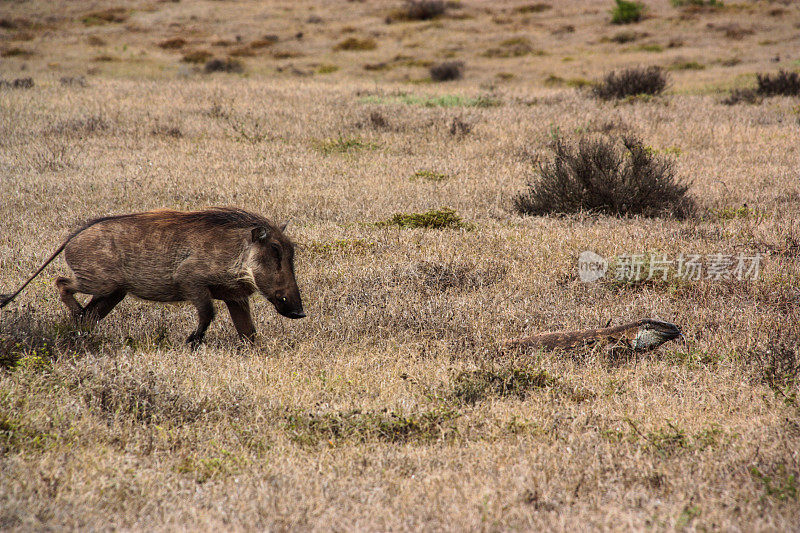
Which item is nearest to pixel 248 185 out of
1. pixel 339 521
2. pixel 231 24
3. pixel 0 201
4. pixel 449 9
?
pixel 0 201

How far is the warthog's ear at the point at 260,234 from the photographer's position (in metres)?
4.21

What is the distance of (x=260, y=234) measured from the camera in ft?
13.9

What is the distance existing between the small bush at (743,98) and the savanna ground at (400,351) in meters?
1.87

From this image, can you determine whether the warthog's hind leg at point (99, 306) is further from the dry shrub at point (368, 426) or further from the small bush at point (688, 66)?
the small bush at point (688, 66)

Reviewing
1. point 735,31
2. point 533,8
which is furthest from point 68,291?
point 533,8

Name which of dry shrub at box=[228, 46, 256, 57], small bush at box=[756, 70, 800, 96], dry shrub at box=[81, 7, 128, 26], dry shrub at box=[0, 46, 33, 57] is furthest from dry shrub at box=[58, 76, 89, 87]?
dry shrub at box=[81, 7, 128, 26]

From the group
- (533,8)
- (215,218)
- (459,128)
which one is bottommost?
(459,128)

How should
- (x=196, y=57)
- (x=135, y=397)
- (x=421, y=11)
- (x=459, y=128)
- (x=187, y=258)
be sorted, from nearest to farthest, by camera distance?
(x=135, y=397) → (x=187, y=258) → (x=459, y=128) → (x=196, y=57) → (x=421, y=11)

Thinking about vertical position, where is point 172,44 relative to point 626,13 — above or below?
below

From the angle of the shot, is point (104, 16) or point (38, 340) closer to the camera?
point (38, 340)

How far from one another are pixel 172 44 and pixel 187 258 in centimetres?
3010

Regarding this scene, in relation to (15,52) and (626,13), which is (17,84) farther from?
(626,13)

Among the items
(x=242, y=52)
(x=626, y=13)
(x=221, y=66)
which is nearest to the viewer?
(x=221, y=66)

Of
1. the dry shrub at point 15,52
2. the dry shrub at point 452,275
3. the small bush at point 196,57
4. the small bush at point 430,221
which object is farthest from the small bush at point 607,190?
the dry shrub at point 15,52
